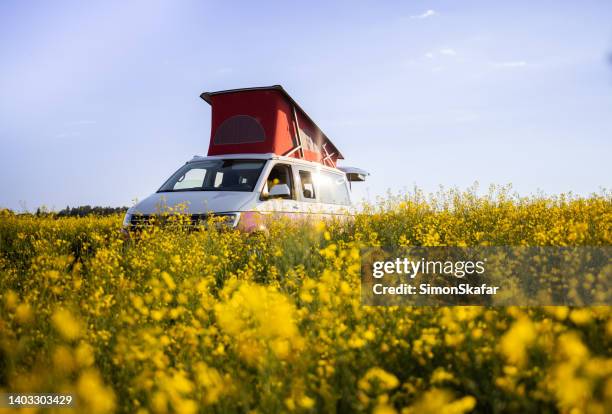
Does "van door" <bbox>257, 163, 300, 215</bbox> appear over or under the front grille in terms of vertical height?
over

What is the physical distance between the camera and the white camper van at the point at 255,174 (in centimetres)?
665

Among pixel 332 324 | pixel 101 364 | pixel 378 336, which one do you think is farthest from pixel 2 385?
pixel 378 336

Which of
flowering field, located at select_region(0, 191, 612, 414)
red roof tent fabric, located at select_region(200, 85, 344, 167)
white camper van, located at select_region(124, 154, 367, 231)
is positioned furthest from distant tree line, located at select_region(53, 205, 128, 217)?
flowering field, located at select_region(0, 191, 612, 414)

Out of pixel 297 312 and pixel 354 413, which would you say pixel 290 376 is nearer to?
pixel 354 413

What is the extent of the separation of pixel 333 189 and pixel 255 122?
2.99 meters

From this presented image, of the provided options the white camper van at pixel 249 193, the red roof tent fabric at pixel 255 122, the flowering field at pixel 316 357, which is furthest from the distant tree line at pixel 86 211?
the flowering field at pixel 316 357

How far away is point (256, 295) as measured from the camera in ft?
8.91

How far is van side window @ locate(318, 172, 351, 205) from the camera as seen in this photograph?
28.2 ft

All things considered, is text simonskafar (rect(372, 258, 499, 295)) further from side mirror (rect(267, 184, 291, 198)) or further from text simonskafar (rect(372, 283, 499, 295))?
side mirror (rect(267, 184, 291, 198))

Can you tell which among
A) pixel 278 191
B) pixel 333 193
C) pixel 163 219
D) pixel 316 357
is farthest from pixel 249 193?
pixel 316 357

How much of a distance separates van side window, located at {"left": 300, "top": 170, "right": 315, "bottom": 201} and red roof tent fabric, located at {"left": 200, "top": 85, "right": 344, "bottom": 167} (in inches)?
102

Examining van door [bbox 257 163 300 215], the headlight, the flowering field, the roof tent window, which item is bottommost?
the flowering field

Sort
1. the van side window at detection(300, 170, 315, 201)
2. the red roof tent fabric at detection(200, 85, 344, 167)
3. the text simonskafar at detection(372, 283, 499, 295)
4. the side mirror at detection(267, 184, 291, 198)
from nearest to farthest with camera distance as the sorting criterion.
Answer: the text simonskafar at detection(372, 283, 499, 295)
the side mirror at detection(267, 184, 291, 198)
the van side window at detection(300, 170, 315, 201)
the red roof tent fabric at detection(200, 85, 344, 167)

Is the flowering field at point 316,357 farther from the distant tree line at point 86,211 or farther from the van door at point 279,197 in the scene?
the distant tree line at point 86,211
